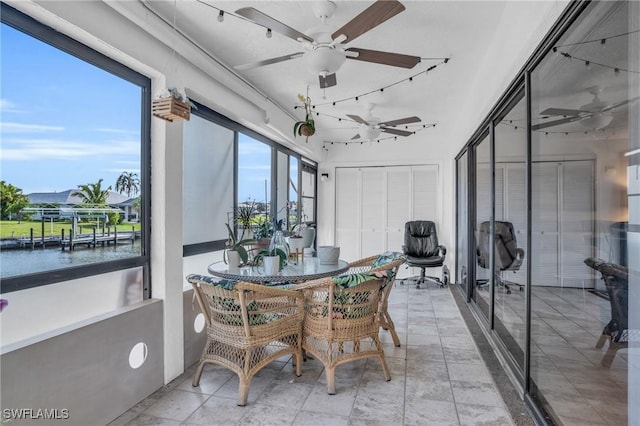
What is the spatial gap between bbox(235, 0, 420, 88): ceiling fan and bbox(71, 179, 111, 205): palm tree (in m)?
1.39

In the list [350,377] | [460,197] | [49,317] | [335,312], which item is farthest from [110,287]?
[460,197]

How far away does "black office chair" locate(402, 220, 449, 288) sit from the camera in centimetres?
592

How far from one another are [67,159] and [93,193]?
27cm

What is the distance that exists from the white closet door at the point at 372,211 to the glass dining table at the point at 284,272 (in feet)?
12.5

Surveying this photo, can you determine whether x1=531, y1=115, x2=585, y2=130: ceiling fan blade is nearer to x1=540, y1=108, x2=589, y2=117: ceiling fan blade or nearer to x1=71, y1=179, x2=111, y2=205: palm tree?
x1=540, y1=108, x2=589, y2=117: ceiling fan blade

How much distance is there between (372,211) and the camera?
681 cm

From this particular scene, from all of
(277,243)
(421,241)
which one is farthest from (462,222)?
(277,243)

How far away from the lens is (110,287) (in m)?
2.31

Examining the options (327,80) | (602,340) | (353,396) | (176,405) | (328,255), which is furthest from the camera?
(328,255)

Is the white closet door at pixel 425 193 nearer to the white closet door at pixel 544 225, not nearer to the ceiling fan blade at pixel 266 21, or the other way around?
the white closet door at pixel 544 225

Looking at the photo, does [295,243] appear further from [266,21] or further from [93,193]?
[266,21]

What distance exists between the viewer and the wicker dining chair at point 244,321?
228 centimetres

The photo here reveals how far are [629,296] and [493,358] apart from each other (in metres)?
2.06

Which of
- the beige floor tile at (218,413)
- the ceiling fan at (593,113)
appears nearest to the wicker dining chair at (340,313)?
the beige floor tile at (218,413)
